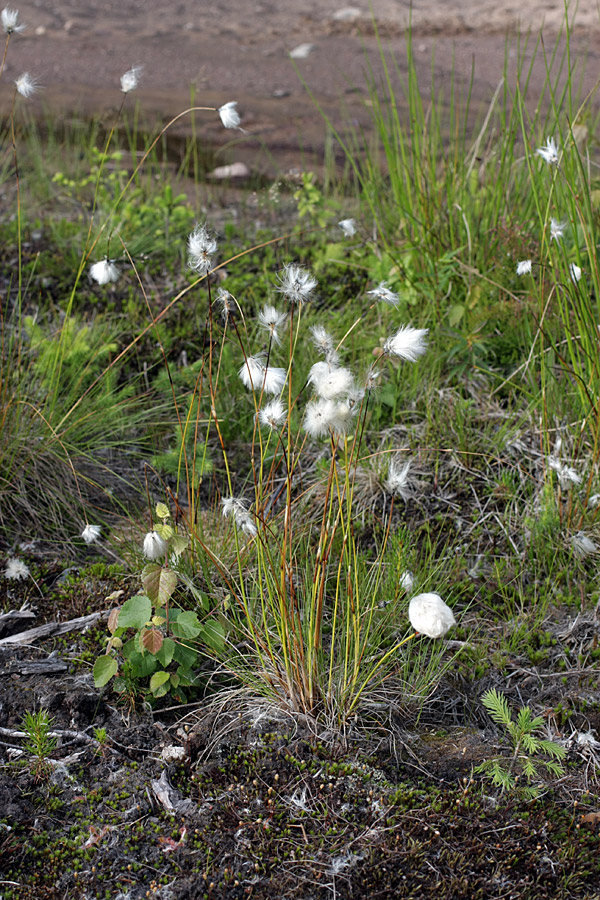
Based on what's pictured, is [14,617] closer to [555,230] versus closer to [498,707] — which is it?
[498,707]

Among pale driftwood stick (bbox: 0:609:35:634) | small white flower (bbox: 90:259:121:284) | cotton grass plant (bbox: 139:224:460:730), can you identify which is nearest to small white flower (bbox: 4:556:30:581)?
pale driftwood stick (bbox: 0:609:35:634)

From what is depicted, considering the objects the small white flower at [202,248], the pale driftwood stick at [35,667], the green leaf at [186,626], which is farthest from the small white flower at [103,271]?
the pale driftwood stick at [35,667]

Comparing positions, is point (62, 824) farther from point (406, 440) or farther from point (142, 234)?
point (142, 234)

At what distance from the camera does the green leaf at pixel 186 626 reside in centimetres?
196

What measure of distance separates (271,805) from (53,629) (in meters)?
0.84

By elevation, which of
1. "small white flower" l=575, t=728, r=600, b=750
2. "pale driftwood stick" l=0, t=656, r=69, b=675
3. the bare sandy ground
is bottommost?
"small white flower" l=575, t=728, r=600, b=750

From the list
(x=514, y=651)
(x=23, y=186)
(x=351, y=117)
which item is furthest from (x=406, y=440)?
(x=351, y=117)

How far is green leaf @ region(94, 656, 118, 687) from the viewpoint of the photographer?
6.32ft

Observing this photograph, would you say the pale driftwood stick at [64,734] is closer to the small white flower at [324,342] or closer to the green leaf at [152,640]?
the green leaf at [152,640]

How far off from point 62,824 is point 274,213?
3.52 m

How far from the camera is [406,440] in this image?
2.93 meters

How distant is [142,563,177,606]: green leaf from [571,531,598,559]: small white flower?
3.93 feet

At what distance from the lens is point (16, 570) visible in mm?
2393

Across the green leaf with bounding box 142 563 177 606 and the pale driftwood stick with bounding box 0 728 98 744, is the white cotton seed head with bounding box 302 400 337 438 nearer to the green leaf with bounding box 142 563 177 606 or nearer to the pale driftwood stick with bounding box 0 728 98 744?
the green leaf with bounding box 142 563 177 606
